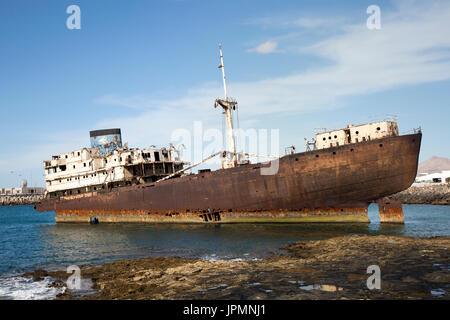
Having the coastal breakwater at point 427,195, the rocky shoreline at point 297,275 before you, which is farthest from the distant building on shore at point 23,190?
the rocky shoreline at point 297,275

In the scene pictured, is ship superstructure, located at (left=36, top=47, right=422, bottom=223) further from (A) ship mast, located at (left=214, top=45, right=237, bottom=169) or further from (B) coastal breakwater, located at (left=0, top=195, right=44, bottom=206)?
(B) coastal breakwater, located at (left=0, top=195, right=44, bottom=206)

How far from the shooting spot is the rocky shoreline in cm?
905

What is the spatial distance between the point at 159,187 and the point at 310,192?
1320 centimetres

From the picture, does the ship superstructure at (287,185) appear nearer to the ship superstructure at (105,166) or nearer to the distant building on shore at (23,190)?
the ship superstructure at (105,166)

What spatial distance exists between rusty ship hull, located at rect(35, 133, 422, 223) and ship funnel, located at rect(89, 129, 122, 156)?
44.1 feet

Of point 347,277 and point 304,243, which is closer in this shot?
point 347,277

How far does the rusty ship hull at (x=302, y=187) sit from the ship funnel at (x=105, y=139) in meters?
13.4

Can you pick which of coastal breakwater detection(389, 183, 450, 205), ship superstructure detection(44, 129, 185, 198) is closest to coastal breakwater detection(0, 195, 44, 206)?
ship superstructure detection(44, 129, 185, 198)

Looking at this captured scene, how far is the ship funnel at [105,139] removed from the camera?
137 ft

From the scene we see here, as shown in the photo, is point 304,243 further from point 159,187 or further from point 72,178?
point 72,178
